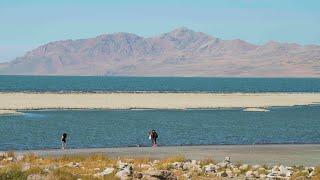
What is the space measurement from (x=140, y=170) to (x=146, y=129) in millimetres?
35479

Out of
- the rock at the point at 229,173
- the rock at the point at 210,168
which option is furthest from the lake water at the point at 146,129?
the rock at the point at 229,173

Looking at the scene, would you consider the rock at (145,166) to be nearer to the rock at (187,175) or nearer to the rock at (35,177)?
the rock at (187,175)

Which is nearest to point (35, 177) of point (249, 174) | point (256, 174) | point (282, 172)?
point (249, 174)

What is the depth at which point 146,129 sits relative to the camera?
59188 mm

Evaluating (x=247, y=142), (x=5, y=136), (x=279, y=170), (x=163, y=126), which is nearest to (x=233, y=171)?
(x=279, y=170)

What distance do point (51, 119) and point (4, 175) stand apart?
53460 mm

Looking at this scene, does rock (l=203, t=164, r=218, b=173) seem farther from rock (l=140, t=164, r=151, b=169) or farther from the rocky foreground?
rock (l=140, t=164, r=151, b=169)

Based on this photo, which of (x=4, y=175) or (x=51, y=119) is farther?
(x=51, y=119)

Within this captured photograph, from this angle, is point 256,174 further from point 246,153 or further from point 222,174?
point 246,153

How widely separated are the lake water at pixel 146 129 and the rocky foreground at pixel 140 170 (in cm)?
1860

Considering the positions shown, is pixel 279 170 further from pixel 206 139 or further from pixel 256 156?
pixel 206 139

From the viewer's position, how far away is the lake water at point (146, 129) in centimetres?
4875

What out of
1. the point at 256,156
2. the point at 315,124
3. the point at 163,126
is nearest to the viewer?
the point at 256,156

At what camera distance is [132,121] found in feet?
226
